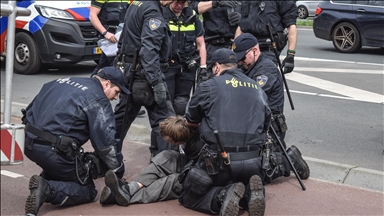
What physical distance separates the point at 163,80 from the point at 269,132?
1.13 metres

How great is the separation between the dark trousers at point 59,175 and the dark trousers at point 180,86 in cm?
166

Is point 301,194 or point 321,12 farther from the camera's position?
point 321,12

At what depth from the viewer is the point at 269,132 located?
6355 millimetres

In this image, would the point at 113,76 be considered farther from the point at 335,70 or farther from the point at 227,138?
the point at 335,70

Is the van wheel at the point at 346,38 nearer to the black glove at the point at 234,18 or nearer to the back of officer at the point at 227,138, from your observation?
the black glove at the point at 234,18

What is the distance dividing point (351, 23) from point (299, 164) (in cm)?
785

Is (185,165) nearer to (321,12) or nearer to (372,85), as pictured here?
(372,85)

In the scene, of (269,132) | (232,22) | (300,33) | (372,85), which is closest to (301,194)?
(269,132)

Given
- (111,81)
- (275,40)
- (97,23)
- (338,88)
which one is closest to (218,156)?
(111,81)

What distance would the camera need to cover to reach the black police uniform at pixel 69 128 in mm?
5531

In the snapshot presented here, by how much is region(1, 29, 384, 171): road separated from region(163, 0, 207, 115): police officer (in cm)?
148

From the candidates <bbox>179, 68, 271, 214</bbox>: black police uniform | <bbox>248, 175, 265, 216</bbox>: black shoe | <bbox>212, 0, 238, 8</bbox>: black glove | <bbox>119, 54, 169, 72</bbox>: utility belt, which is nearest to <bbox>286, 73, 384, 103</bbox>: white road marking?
<bbox>212, 0, 238, 8</bbox>: black glove

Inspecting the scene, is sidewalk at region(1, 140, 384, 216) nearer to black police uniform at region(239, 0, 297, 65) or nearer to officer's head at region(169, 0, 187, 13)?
officer's head at region(169, 0, 187, 13)

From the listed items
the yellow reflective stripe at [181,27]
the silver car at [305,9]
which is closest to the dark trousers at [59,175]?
the yellow reflective stripe at [181,27]
